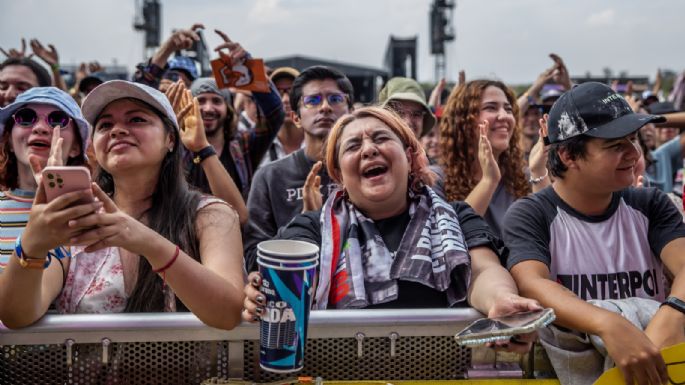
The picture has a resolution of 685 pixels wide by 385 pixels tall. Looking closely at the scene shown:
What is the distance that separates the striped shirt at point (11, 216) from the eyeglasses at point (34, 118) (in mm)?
300

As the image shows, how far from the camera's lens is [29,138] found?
2.56m

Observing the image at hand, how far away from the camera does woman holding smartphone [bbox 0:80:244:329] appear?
5.29 feet

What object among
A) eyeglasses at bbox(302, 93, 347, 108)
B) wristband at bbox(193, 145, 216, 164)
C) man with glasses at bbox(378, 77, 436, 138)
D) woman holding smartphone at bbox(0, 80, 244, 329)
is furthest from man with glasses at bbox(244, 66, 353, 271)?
woman holding smartphone at bbox(0, 80, 244, 329)

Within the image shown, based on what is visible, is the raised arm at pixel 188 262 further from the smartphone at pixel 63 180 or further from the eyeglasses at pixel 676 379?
the eyeglasses at pixel 676 379

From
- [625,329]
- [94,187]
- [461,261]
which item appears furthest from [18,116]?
[625,329]

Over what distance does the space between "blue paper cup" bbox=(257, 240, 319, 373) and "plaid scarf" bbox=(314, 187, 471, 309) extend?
21.6 inches

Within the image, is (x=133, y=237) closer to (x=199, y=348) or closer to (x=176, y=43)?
(x=199, y=348)

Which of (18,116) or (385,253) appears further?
(18,116)

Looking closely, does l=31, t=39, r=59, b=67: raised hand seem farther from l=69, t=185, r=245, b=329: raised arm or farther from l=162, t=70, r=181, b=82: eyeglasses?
l=69, t=185, r=245, b=329: raised arm

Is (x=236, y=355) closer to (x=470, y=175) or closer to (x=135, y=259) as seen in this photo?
(x=135, y=259)

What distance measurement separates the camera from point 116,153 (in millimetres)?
2230

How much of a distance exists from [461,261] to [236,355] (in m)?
0.84

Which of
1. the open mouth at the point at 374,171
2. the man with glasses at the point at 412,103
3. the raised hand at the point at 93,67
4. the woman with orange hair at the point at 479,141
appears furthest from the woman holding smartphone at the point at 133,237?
the raised hand at the point at 93,67

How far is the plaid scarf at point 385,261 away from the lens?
2094 mm
